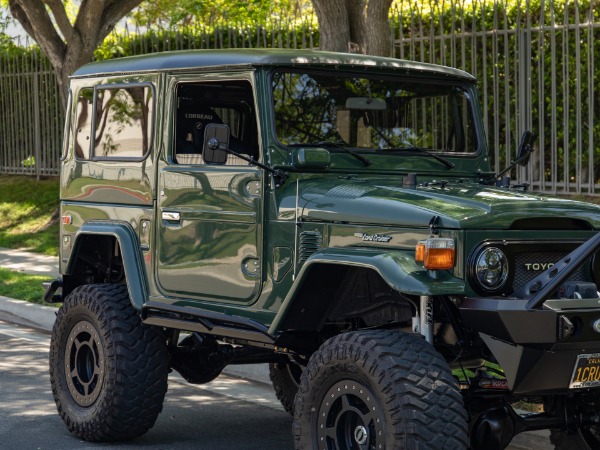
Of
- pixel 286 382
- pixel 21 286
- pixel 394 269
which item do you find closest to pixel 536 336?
pixel 394 269

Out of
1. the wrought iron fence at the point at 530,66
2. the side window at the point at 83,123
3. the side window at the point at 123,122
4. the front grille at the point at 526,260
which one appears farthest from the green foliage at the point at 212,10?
the front grille at the point at 526,260

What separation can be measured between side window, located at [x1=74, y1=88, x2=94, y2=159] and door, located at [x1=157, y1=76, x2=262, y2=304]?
39.2 inches

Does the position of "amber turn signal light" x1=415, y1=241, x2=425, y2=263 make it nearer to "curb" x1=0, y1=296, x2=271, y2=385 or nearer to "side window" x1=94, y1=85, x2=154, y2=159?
"side window" x1=94, y1=85, x2=154, y2=159

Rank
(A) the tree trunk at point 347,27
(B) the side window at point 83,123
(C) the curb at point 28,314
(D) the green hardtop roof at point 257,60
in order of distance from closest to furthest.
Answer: (D) the green hardtop roof at point 257,60
(B) the side window at point 83,123
(A) the tree trunk at point 347,27
(C) the curb at point 28,314

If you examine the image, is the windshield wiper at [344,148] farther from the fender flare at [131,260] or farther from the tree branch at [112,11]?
the tree branch at [112,11]

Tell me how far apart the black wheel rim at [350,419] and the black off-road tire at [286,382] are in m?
2.17

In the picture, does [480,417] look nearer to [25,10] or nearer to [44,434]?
[44,434]

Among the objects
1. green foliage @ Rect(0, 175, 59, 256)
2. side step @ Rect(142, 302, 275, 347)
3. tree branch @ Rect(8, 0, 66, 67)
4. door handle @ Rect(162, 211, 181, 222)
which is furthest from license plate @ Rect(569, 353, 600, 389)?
tree branch @ Rect(8, 0, 66, 67)

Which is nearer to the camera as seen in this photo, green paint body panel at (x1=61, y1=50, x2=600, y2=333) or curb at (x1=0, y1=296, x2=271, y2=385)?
green paint body panel at (x1=61, y1=50, x2=600, y2=333)

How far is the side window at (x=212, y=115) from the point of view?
255 inches

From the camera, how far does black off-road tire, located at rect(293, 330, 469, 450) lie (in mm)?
4973

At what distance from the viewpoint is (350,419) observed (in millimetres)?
5375

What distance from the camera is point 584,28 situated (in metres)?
12.3

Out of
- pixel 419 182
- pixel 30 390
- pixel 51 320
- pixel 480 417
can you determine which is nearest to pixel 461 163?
pixel 419 182
